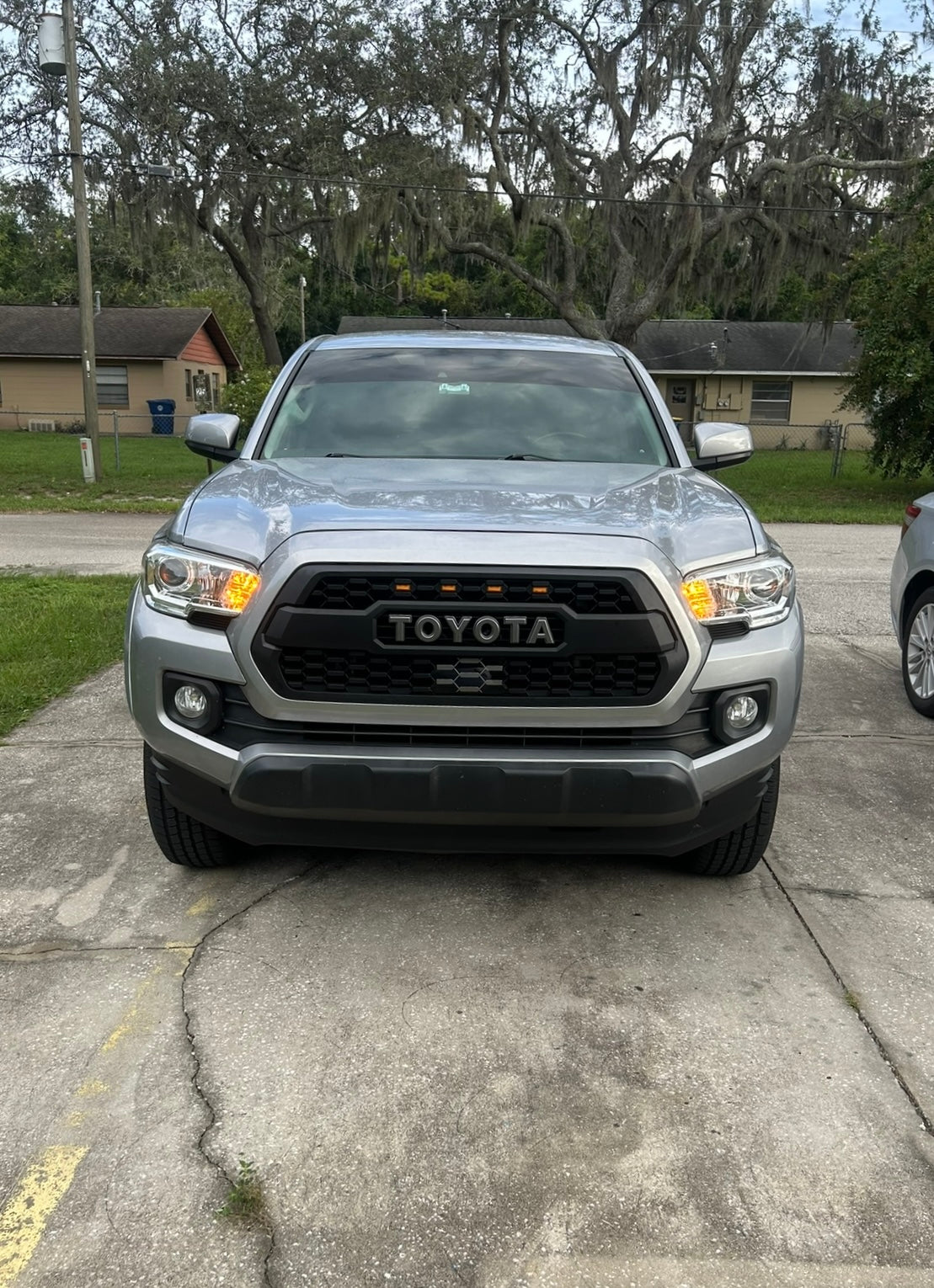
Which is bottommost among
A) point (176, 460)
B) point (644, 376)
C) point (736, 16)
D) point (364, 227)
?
point (176, 460)

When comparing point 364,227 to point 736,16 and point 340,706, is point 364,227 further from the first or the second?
point 340,706

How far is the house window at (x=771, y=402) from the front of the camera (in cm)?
4059

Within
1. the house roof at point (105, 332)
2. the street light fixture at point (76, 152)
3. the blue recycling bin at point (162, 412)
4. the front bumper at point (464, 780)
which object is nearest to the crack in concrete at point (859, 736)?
the front bumper at point (464, 780)

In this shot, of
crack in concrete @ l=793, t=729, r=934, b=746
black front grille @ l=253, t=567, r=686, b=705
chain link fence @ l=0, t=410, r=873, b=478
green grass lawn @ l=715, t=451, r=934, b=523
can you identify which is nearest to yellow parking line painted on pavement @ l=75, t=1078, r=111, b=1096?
black front grille @ l=253, t=567, r=686, b=705

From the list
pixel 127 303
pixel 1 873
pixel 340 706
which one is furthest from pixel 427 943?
pixel 127 303

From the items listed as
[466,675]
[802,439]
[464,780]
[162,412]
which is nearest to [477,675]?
[466,675]

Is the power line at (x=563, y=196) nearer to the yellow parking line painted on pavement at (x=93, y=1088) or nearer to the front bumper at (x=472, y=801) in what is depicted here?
the front bumper at (x=472, y=801)

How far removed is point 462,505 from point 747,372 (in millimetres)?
39480

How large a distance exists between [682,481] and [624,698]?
1175 mm

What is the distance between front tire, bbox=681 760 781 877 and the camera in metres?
3.44

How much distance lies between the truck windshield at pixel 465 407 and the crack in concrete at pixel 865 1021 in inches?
71.4

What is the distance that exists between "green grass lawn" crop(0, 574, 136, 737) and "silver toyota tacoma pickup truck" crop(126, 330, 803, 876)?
2693 millimetres

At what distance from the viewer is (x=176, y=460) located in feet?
81.7

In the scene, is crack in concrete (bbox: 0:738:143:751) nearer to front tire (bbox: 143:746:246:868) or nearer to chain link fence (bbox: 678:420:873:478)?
front tire (bbox: 143:746:246:868)
